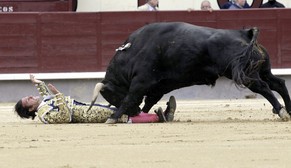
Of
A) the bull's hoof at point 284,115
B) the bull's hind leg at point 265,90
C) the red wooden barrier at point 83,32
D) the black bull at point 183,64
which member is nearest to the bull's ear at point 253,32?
the black bull at point 183,64

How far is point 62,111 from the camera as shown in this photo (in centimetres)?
1120

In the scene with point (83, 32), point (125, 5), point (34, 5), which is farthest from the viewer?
point (125, 5)

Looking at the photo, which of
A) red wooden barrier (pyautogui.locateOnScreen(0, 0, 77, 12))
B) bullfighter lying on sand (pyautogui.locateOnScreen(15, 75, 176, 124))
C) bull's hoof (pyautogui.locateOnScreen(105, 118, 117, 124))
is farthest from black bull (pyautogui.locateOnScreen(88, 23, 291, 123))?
red wooden barrier (pyautogui.locateOnScreen(0, 0, 77, 12))

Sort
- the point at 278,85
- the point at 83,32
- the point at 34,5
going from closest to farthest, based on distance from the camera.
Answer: the point at 278,85, the point at 83,32, the point at 34,5

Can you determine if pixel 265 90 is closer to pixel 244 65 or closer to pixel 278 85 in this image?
pixel 244 65

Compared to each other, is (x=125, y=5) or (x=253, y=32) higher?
(x=253, y=32)

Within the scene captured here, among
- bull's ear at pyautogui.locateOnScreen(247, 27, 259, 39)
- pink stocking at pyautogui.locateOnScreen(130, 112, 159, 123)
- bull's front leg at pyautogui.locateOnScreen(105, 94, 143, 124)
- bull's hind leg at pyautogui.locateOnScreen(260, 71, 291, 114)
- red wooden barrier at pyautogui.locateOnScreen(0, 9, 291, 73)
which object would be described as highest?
bull's ear at pyautogui.locateOnScreen(247, 27, 259, 39)

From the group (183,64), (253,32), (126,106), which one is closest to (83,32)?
(126,106)

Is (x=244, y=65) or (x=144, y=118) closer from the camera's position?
(x=244, y=65)

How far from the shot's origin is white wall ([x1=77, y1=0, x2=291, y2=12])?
18766 mm

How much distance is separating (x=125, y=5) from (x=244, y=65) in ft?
26.7

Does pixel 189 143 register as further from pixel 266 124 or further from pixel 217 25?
pixel 217 25

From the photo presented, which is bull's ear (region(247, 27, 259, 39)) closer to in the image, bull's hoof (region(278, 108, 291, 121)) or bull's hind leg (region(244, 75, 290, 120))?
bull's hind leg (region(244, 75, 290, 120))

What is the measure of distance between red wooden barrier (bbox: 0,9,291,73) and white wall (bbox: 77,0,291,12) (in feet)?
5.53
